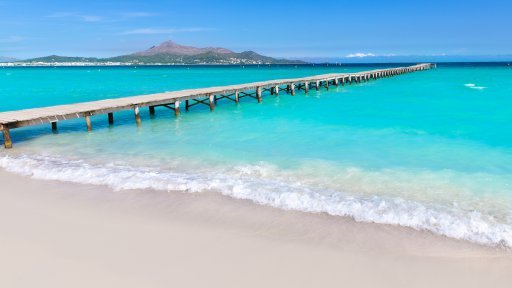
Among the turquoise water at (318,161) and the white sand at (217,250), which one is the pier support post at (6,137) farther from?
the white sand at (217,250)

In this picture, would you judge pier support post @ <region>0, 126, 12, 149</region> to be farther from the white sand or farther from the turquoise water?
the white sand

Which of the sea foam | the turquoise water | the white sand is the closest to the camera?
the white sand

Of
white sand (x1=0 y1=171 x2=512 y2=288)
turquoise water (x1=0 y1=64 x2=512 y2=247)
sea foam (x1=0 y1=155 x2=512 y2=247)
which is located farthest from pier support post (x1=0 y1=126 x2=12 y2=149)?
white sand (x1=0 y1=171 x2=512 y2=288)

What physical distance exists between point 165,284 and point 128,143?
9.35 m

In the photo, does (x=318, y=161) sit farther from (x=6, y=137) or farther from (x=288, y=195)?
(x=6, y=137)

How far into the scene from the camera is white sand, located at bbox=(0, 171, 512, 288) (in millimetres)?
4688

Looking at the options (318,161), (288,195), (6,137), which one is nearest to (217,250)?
(288,195)

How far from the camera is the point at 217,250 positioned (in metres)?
5.38

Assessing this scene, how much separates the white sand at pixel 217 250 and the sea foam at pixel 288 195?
0.30 m

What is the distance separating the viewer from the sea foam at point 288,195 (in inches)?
239

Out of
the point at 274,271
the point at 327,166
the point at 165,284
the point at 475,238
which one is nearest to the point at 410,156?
the point at 327,166

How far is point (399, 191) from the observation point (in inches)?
316

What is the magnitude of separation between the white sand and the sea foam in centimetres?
30

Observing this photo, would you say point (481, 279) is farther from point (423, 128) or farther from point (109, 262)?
point (423, 128)
